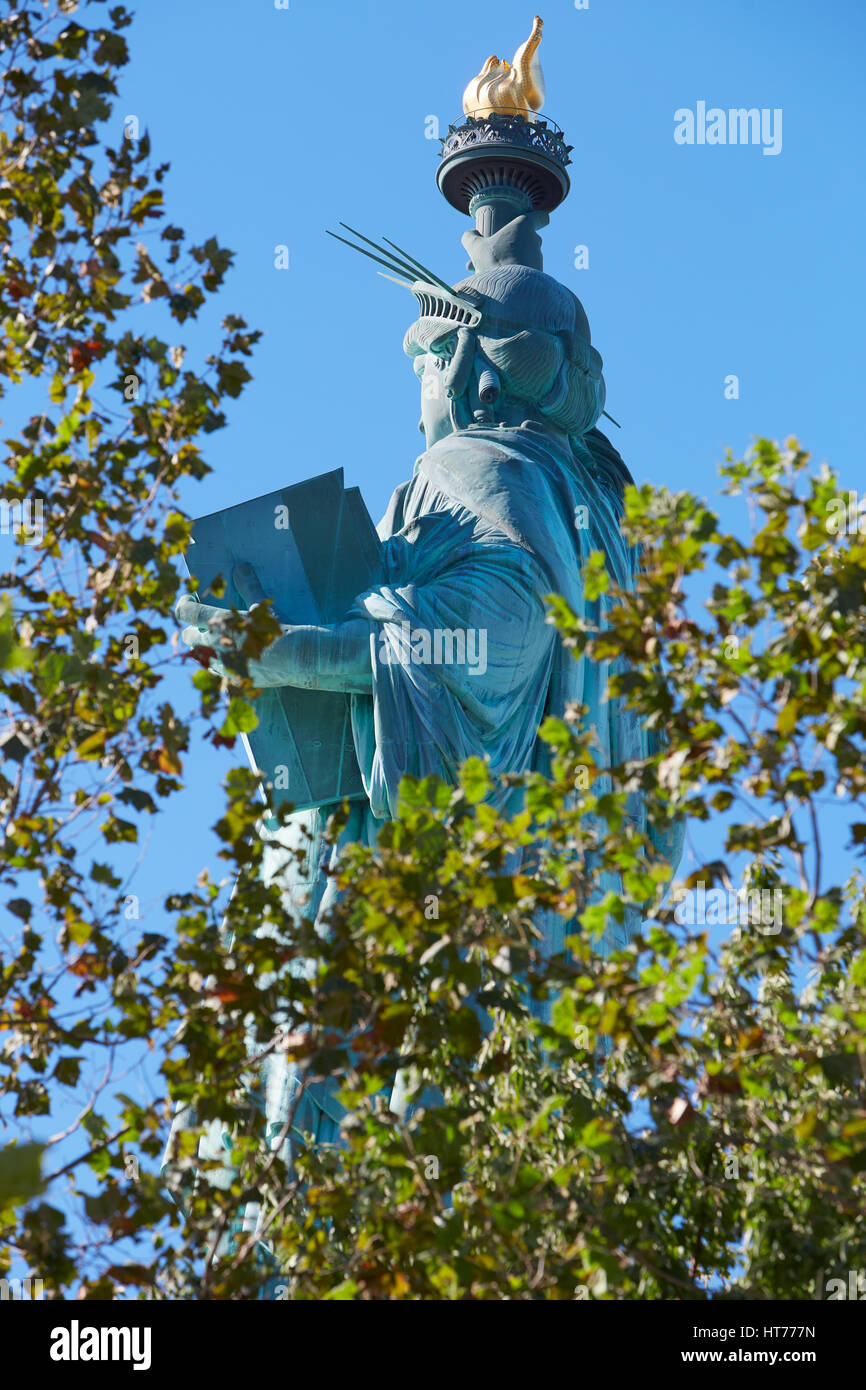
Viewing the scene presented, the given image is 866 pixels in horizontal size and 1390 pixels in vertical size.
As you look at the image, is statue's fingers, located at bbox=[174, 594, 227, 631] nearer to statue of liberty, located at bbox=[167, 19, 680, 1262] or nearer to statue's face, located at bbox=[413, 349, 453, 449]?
statue of liberty, located at bbox=[167, 19, 680, 1262]

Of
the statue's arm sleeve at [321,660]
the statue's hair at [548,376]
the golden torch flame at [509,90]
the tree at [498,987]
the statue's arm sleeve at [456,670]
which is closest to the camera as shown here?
the tree at [498,987]

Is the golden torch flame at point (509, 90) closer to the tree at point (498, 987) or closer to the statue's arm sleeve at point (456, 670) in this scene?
the statue's arm sleeve at point (456, 670)

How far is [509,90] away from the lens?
1509 centimetres

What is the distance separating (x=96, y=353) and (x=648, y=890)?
3028mm

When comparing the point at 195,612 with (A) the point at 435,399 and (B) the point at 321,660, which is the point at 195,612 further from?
(A) the point at 435,399

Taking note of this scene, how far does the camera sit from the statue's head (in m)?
14.0

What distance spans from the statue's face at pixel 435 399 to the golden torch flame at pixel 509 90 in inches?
82.3

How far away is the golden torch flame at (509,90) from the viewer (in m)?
15.0

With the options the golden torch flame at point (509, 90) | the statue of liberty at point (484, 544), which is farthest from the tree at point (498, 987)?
the golden torch flame at point (509, 90)

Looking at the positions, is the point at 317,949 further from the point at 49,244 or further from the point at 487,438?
the point at 487,438

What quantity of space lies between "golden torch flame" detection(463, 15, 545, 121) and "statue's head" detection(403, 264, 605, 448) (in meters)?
1.47

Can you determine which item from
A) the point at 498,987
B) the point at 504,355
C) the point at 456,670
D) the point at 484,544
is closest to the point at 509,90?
the point at 504,355

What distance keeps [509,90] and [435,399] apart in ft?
8.68
